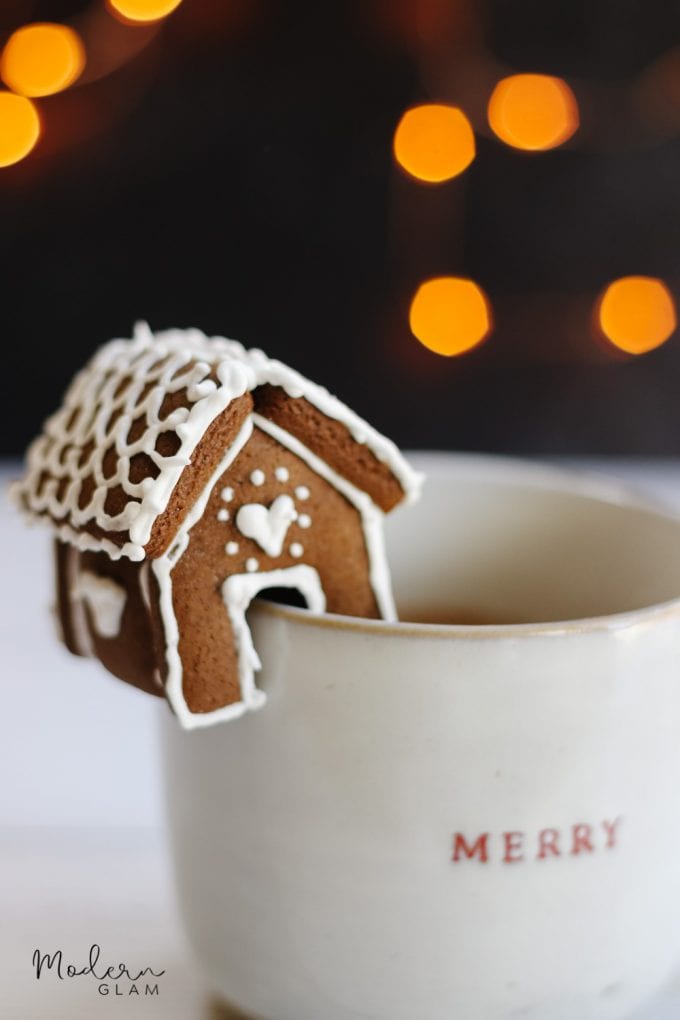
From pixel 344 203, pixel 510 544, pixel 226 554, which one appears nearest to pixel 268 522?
pixel 226 554

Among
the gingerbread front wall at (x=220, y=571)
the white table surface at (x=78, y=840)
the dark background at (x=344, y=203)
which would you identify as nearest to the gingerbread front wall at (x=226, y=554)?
the gingerbread front wall at (x=220, y=571)

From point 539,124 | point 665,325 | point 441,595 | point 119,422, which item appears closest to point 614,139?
point 539,124

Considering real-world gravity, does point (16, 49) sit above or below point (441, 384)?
above

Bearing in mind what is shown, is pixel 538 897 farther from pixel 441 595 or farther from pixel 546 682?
pixel 441 595

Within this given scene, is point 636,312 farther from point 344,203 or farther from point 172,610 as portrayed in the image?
point 172,610

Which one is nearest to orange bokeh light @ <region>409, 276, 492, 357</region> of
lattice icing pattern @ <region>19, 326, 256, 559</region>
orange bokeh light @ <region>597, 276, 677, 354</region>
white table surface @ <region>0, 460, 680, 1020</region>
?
orange bokeh light @ <region>597, 276, 677, 354</region>
